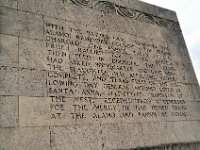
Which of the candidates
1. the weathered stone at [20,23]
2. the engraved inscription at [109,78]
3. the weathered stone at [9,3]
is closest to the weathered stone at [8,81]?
the engraved inscription at [109,78]

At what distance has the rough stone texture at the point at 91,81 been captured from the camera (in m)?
4.40

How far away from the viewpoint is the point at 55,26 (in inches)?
211

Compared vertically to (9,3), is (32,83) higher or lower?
lower

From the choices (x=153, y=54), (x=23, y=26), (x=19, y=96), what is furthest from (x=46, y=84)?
(x=153, y=54)

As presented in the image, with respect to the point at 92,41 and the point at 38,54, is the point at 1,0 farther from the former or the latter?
the point at 92,41

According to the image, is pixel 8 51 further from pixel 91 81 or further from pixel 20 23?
pixel 91 81

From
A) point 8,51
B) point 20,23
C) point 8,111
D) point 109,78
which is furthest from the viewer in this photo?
point 109,78

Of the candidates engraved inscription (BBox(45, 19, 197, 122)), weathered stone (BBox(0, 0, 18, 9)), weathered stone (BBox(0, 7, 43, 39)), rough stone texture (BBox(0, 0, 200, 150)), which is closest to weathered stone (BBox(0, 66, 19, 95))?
rough stone texture (BBox(0, 0, 200, 150))

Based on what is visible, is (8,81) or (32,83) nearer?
(8,81)

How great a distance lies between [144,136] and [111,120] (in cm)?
84

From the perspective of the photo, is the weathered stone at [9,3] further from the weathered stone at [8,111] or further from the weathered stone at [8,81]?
the weathered stone at [8,111]

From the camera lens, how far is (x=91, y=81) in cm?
526

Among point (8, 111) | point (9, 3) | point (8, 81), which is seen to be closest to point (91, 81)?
point (8, 81)

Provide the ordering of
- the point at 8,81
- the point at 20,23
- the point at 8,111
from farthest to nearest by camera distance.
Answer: the point at 20,23 < the point at 8,81 < the point at 8,111
